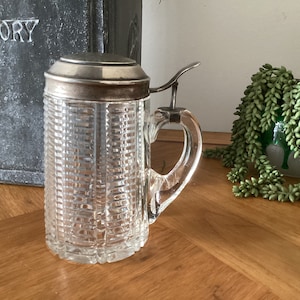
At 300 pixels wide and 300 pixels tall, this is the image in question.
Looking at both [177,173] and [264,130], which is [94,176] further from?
[264,130]

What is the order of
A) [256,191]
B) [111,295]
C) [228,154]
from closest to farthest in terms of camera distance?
[111,295] → [256,191] → [228,154]

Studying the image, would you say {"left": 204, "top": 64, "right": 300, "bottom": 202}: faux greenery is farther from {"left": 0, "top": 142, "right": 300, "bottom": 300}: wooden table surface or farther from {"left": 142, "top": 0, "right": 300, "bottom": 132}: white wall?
{"left": 142, "top": 0, "right": 300, "bottom": 132}: white wall

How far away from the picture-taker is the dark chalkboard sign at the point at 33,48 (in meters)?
0.51

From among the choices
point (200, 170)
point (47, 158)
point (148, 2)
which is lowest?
point (200, 170)

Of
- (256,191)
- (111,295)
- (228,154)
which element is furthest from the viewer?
(228,154)

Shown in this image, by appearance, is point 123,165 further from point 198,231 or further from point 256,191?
point 256,191

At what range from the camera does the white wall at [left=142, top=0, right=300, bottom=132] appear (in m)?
0.80

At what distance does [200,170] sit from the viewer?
68cm

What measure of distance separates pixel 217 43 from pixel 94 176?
51 centimetres

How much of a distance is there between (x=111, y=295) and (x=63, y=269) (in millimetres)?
60

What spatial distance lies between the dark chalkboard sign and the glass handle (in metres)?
0.15

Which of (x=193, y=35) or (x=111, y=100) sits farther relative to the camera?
(x=193, y=35)

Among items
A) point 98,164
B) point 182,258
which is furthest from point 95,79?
point 182,258

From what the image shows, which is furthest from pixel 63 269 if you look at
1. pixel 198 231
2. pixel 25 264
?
pixel 198 231
